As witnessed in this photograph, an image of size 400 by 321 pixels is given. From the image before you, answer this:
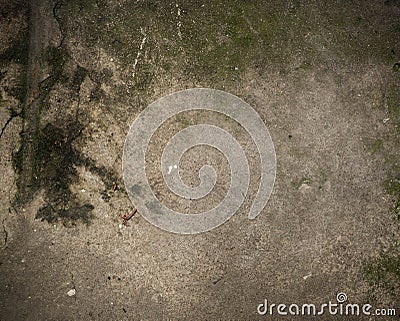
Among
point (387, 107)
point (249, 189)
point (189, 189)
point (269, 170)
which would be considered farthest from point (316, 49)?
point (189, 189)

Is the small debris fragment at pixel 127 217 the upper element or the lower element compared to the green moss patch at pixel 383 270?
upper

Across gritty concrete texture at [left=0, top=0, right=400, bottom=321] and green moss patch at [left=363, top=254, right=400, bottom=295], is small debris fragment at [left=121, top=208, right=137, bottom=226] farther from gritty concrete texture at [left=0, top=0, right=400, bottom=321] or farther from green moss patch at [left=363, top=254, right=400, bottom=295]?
green moss patch at [left=363, top=254, right=400, bottom=295]

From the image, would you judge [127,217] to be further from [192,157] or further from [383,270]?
[383,270]

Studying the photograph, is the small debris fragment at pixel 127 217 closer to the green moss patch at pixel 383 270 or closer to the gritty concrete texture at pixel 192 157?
the gritty concrete texture at pixel 192 157

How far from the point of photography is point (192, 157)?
3.46m

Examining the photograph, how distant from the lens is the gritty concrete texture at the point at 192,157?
3.47 m

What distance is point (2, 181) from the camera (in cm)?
344

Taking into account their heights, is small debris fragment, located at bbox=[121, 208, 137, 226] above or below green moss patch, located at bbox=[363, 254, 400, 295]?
above

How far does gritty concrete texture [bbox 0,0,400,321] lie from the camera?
3.47 metres

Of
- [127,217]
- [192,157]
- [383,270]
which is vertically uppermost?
[192,157]

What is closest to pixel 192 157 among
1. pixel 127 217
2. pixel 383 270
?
pixel 127 217

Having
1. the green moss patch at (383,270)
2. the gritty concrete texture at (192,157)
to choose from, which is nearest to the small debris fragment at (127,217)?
the gritty concrete texture at (192,157)

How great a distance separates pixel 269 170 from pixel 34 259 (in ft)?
7.96

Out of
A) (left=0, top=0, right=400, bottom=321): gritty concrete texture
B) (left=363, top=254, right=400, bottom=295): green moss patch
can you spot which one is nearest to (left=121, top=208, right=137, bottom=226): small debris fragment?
(left=0, top=0, right=400, bottom=321): gritty concrete texture
